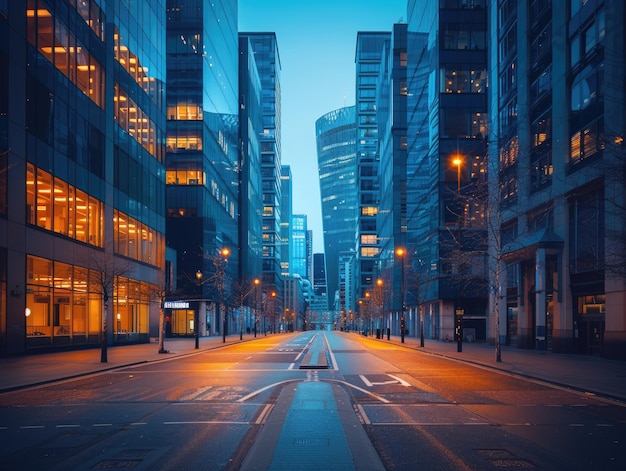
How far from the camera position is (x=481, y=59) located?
6494 centimetres

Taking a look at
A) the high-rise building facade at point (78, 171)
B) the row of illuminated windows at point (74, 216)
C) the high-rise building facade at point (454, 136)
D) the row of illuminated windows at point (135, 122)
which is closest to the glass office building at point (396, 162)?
the high-rise building facade at point (454, 136)

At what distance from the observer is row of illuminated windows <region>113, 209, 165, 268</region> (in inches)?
1895

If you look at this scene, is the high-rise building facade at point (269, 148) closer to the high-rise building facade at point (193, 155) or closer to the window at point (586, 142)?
the high-rise building facade at point (193, 155)

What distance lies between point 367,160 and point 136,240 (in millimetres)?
124960

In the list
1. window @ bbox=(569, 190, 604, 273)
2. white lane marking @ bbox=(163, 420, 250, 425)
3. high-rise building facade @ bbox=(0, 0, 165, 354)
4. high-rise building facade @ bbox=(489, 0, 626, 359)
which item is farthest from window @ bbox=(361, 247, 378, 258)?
white lane marking @ bbox=(163, 420, 250, 425)

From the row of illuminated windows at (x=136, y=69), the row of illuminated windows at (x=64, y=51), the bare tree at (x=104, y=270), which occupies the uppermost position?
the row of illuminated windows at (x=136, y=69)

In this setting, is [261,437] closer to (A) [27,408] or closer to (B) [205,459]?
(B) [205,459]

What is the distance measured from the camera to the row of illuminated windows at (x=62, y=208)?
1351 inches

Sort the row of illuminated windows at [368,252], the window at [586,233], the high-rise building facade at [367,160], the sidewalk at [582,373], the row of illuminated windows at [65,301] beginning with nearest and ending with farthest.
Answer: the sidewalk at [582,373]
the window at [586,233]
the row of illuminated windows at [65,301]
the high-rise building facade at [367,160]
the row of illuminated windows at [368,252]

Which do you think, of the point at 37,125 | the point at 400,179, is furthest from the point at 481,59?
the point at 37,125

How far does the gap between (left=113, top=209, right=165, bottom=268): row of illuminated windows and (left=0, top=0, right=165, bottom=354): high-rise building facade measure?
108 mm

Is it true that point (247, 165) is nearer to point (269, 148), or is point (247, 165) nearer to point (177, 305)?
point (177, 305)

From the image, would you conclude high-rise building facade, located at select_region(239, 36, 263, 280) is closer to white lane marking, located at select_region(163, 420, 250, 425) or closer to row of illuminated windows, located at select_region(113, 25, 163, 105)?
row of illuminated windows, located at select_region(113, 25, 163, 105)

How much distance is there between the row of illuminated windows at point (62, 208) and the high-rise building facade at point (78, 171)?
0.25ft
